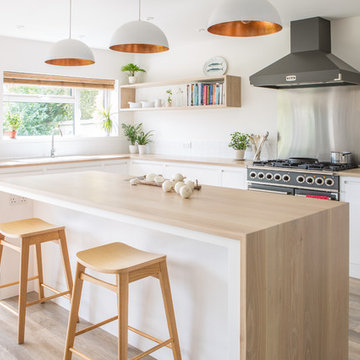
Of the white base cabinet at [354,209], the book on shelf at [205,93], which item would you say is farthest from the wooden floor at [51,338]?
the book on shelf at [205,93]

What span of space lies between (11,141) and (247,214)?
455 cm

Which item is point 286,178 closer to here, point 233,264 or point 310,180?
point 310,180

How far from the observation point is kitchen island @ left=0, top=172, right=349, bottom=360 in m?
1.78

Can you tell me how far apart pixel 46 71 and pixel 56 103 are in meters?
0.53

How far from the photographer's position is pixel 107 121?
6910 mm

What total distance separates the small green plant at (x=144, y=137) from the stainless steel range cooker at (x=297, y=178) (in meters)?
2.35

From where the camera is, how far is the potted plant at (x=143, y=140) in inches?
267

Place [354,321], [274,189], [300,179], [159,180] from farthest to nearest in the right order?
[274,189] → [300,179] → [354,321] → [159,180]

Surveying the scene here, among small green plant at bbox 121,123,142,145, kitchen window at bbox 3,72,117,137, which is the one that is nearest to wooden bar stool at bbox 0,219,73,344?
kitchen window at bbox 3,72,117,137

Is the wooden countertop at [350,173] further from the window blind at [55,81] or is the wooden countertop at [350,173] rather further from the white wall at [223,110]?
the window blind at [55,81]

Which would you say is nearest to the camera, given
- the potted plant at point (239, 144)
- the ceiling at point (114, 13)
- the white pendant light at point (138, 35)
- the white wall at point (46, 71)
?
the white pendant light at point (138, 35)

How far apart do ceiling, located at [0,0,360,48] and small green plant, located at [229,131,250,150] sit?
4.37 ft

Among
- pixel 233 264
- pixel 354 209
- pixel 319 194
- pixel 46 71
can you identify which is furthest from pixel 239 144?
pixel 233 264

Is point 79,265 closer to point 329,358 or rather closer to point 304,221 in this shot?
point 304,221
